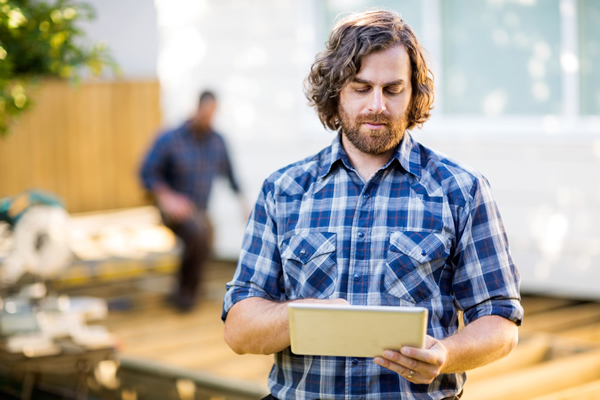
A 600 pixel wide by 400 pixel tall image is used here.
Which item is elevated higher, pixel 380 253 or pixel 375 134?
pixel 375 134

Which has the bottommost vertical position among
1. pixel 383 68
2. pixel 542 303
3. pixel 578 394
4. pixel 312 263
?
pixel 542 303

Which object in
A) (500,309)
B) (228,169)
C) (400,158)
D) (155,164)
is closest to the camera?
(500,309)

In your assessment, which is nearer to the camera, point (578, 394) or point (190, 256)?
point (578, 394)

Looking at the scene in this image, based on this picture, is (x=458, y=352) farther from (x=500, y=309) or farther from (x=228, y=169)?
(x=228, y=169)

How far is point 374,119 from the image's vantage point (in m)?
1.91

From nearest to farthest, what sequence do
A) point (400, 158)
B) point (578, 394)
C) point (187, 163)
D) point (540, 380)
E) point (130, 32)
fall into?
point (400, 158) < point (578, 394) < point (540, 380) < point (187, 163) < point (130, 32)

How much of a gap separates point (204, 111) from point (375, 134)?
4.13 metres

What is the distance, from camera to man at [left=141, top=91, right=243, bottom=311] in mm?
5789

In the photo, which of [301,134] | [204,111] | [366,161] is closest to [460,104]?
[301,134]

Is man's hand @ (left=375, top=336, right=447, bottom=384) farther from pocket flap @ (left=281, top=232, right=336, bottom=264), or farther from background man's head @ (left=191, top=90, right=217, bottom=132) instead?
background man's head @ (left=191, top=90, right=217, bottom=132)

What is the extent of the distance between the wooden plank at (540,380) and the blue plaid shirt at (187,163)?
2.95 metres

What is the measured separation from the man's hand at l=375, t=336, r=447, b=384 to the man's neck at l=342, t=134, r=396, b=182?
0.50m

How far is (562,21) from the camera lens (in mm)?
5203

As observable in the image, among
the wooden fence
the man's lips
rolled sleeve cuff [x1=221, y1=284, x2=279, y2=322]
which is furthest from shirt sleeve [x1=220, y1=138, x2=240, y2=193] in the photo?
the wooden fence
